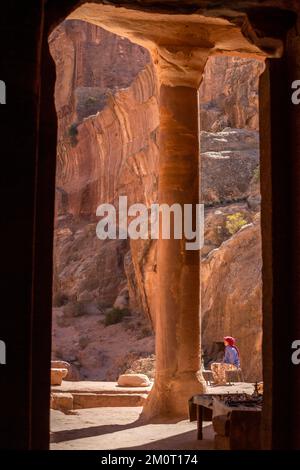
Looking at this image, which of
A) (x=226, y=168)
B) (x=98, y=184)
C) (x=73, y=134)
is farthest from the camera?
(x=73, y=134)

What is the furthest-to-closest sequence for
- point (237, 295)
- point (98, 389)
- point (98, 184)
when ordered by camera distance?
1. point (98, 184)
2. point (237, 295)
3. point (98, 389)

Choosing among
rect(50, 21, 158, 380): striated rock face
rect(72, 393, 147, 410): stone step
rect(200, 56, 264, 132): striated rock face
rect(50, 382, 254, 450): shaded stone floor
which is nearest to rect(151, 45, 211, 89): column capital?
rect(50, 382, 254, 450): shaded stone floor

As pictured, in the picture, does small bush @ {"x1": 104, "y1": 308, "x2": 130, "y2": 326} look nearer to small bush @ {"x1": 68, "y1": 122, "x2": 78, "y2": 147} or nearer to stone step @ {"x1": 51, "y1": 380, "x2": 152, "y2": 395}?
small bush @ {"x1": 68, "y1": 122, "x2": 78, "y2": 147}

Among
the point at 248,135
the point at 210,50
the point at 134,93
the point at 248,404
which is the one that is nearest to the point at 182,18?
the point at 210,50

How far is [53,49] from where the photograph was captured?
47.6 m

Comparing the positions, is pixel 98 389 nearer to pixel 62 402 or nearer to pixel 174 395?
pixel 62 402

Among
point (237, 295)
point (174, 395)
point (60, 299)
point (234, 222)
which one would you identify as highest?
point (234, 222)

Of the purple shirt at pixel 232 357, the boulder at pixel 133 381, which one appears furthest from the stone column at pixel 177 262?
the purple shirt at pixel 232 357

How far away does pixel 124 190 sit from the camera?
123ft

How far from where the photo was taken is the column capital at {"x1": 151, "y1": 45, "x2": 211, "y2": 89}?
10867 millimetres

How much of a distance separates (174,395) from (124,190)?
90.4 ft

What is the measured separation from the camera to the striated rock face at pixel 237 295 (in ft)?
71.1

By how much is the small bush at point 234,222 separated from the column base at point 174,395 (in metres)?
15.6

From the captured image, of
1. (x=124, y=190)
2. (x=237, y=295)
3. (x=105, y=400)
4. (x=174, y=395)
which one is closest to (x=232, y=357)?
(x=105, y=400)
